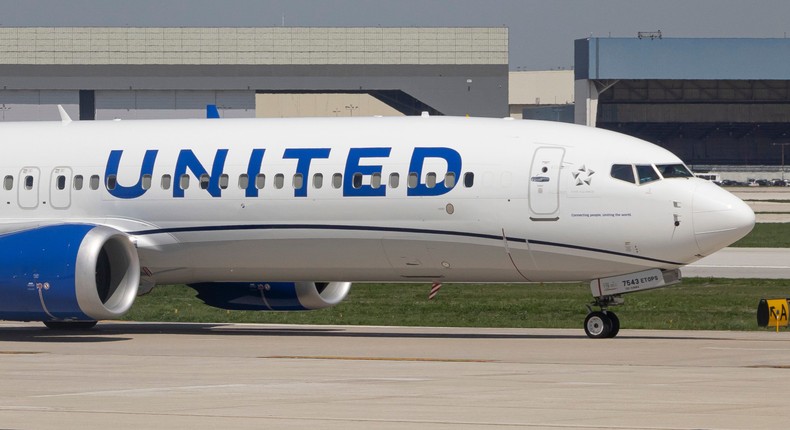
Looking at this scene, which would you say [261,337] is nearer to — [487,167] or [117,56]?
[487,167]

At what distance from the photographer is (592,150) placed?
93.6 feet

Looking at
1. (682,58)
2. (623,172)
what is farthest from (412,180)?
(682,58)

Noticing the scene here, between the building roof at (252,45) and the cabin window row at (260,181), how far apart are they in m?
79.0

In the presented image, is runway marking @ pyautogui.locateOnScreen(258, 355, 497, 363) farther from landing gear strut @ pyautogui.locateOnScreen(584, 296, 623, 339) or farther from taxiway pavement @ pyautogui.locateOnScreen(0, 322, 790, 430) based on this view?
landing gear strut @ pyautogui.locateOnScreen(584, 296, 623, 339)

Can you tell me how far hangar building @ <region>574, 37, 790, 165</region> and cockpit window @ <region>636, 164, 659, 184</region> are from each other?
90.6m

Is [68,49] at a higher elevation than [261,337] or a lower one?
higher

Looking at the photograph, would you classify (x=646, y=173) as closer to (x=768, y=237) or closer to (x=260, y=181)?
(x=260, y=181)

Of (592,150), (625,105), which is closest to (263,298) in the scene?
(592,150)

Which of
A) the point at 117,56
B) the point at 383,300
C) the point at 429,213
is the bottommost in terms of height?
the point at 383,300

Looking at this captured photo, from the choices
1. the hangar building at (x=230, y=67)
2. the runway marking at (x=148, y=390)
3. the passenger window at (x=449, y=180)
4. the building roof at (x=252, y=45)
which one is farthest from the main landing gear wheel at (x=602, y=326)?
the building roof at (x=252, y=45)

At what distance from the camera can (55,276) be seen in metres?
28.8

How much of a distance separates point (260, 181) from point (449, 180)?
3903mm

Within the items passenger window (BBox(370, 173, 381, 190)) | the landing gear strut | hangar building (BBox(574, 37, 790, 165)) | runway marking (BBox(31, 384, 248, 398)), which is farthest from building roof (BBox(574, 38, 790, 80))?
runway marking (BBox(31, 384, 248, 398))

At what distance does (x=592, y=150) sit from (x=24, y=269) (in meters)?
11.0
